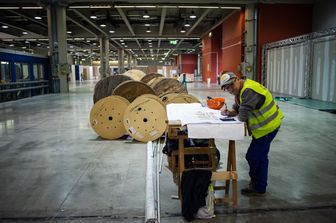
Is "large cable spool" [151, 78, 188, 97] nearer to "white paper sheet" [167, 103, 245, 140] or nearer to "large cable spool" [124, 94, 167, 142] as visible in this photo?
"large cable spool" [124, 94, 167, 142]

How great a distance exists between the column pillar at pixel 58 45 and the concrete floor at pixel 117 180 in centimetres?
1273

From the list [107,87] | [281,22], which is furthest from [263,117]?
[281,22]

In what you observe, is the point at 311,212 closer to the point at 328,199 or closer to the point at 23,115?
the point at 328,199

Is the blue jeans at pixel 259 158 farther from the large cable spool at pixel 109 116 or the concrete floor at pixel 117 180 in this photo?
the large cable spool at pixel 109 116

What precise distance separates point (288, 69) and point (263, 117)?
1353 centimetres

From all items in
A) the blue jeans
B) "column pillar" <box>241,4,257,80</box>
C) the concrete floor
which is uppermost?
"column pillar" <box>241,4,257,80</box>

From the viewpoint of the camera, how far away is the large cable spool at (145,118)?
5.98 metres

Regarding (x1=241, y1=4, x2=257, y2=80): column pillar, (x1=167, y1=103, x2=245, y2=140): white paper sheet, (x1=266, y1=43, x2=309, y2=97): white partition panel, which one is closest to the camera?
(x1=167, y1=103, x2=245, y2=140): white paper sheet

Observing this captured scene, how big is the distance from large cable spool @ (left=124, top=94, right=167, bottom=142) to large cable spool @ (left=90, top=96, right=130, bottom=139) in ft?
1.34

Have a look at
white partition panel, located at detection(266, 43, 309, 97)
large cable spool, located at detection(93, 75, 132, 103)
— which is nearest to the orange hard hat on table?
large cable spool, located at detection(93, 75, 132, 103)

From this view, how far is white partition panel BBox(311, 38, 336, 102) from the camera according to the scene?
1255 centimetres

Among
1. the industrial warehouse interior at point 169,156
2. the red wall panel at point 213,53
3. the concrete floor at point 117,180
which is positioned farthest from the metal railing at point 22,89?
the red wall panel at point 213,53

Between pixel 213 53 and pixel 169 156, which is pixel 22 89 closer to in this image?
pixel 169 156

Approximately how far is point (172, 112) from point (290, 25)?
1639cm
